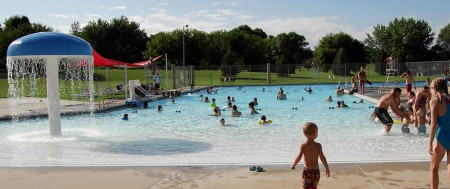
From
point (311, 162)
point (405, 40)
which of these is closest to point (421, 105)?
point (311, 162)

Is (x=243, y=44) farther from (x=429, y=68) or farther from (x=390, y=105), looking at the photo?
(x=390, y=105)

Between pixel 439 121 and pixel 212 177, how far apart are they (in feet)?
10.6

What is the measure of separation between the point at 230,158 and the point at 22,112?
12.2 meters

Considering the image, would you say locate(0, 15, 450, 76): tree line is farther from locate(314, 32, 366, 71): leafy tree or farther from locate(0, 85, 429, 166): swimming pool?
locate(0, 85, 429, 166): swimming pool

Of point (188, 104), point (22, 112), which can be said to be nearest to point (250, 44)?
point (188, 104)

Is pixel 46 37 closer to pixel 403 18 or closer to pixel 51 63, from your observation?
pixel 51 63

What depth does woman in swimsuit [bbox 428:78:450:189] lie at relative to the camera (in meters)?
5.11

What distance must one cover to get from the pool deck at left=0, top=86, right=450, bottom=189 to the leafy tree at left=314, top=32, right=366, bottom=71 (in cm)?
7289

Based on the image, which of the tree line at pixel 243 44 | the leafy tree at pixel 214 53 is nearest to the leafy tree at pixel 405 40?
the tree line at pixel 243 44

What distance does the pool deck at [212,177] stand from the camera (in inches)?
234

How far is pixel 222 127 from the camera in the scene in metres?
14.1

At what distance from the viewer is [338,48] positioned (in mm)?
78438

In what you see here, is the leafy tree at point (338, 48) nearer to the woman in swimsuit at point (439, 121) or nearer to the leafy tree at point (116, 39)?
the leafy tree at point (116, 39)

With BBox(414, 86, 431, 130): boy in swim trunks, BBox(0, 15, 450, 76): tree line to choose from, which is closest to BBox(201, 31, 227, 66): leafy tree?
BBox(0, 15, 450, 76): tree line
